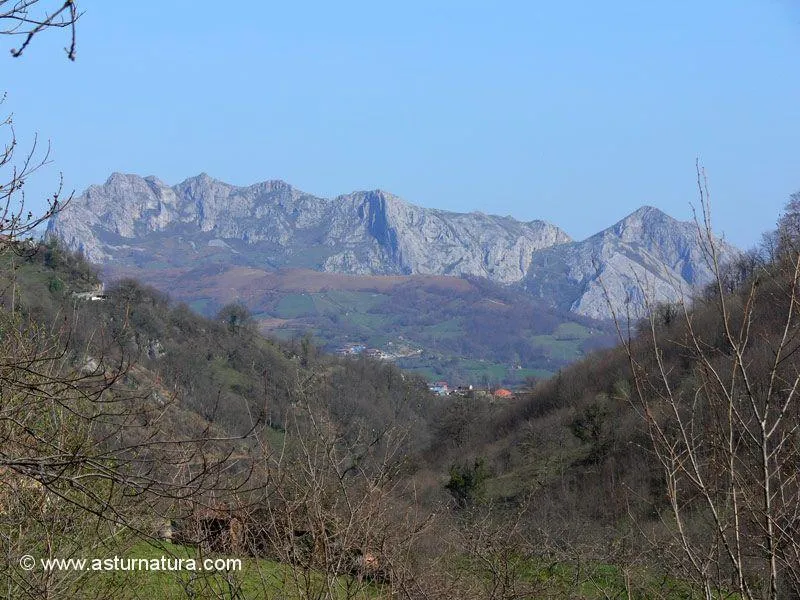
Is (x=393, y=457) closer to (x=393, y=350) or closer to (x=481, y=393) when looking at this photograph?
(x=481, y=393)

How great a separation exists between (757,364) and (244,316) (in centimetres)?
5513

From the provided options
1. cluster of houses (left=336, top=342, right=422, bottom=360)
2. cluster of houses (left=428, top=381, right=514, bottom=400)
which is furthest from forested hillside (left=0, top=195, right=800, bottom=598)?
cluster of houses (left=336, top=342, right=422, bottom=360)

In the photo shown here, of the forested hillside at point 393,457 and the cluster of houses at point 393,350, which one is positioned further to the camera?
the cluster of houses at point 393,350

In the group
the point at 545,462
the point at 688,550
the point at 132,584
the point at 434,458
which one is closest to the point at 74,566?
the point at 132,584

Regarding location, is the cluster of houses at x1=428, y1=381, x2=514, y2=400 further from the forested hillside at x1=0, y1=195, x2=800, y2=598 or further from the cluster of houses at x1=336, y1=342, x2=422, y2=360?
the cluster of houses at x1=336, y1=342, x2=422, y2=360

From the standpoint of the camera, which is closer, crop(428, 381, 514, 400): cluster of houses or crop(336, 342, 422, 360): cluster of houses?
crop(428, 381, 514, 400): cluster of houses

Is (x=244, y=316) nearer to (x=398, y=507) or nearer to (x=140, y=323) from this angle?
(x=140, y=323)

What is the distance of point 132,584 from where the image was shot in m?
6.86

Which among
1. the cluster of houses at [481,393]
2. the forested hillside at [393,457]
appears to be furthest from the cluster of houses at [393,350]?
the forested hillside at [393,457]

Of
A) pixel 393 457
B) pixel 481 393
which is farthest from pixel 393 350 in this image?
pixel 393 457

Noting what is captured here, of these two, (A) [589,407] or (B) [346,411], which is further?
(B) [346,411]

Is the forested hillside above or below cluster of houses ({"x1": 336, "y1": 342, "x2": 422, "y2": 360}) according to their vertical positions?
above

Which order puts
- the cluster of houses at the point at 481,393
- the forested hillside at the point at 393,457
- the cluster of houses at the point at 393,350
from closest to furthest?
the forested hillside at the point at 393,457, the cluster of houses at the point at 481,393, the cluster of houses at the point at 393,350

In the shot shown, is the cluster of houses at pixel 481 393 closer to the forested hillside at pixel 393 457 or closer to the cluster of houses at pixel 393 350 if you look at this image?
the forested hillside at pixel 393 457
